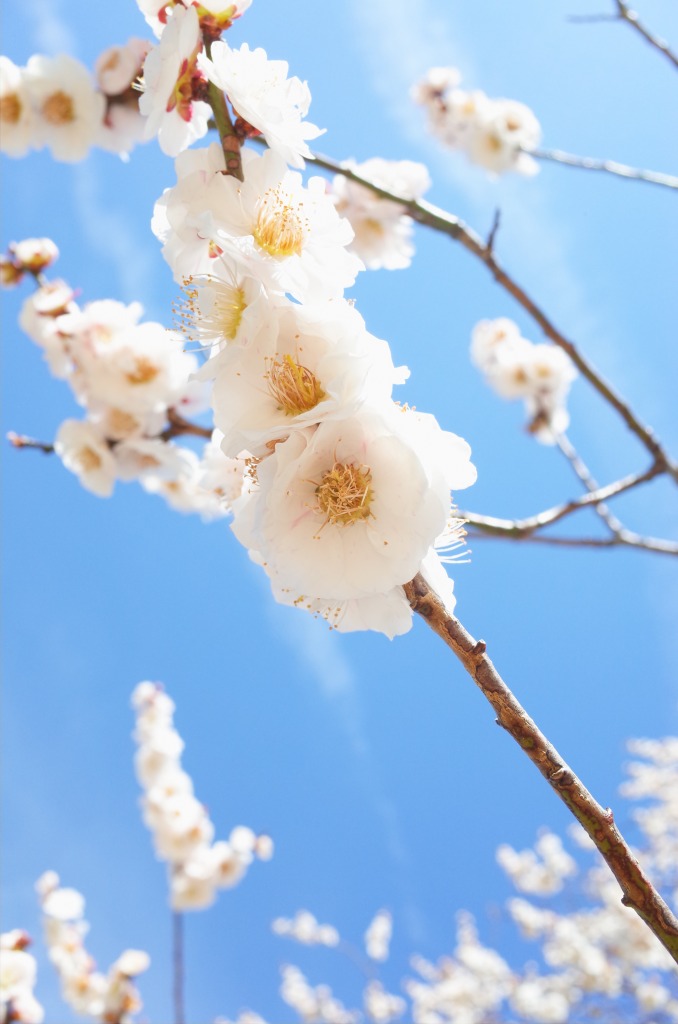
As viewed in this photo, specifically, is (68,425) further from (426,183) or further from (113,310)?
(426,183)

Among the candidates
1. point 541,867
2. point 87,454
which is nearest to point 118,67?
point 87,454

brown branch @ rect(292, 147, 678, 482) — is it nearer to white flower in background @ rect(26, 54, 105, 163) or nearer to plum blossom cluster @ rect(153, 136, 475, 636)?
white flower in background @ rect(26, 54, 105, 163)

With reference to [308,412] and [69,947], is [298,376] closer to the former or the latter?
[308,412]

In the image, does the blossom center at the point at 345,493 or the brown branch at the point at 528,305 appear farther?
the brown branch at the point at 528,305

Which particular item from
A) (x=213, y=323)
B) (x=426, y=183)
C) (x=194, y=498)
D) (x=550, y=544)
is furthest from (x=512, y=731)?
(x=426, y=183)

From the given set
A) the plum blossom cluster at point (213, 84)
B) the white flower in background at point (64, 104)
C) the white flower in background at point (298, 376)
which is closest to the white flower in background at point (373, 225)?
the white flower in background at point (64, 104)

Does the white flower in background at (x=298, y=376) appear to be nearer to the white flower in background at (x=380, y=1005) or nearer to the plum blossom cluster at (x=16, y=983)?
the plum blossom cluster at (x=16, y=983)
